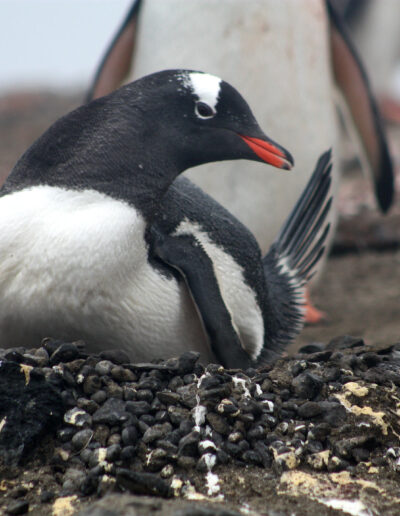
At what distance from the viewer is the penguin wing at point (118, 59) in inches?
134

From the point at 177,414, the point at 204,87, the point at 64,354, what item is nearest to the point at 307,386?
the point at 177,414

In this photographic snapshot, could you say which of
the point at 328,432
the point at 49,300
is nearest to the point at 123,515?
the point at 328,432

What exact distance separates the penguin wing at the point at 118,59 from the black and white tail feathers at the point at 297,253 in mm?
1417

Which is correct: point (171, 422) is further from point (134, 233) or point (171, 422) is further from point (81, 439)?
point (134, 233)

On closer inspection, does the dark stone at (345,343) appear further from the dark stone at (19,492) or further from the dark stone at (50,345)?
the dark stone at (19,492)

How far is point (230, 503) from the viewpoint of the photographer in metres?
1.29

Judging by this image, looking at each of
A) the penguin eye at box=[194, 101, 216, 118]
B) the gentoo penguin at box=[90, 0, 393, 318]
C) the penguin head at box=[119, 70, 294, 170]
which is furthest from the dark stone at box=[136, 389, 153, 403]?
the gentoo penguin at box=[90, 0, 393, 318]

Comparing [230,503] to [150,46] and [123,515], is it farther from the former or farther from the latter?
[150,46]

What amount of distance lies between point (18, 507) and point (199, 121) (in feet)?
3.15

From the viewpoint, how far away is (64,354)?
1601 mm

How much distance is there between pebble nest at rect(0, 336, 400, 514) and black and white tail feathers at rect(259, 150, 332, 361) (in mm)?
572

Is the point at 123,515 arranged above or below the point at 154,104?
below

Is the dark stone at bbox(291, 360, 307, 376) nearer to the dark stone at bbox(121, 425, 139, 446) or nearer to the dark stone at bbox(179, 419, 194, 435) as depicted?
the dark stone at bbox(179, 419, 194, 435)

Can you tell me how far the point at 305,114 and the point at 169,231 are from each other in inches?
61.1
